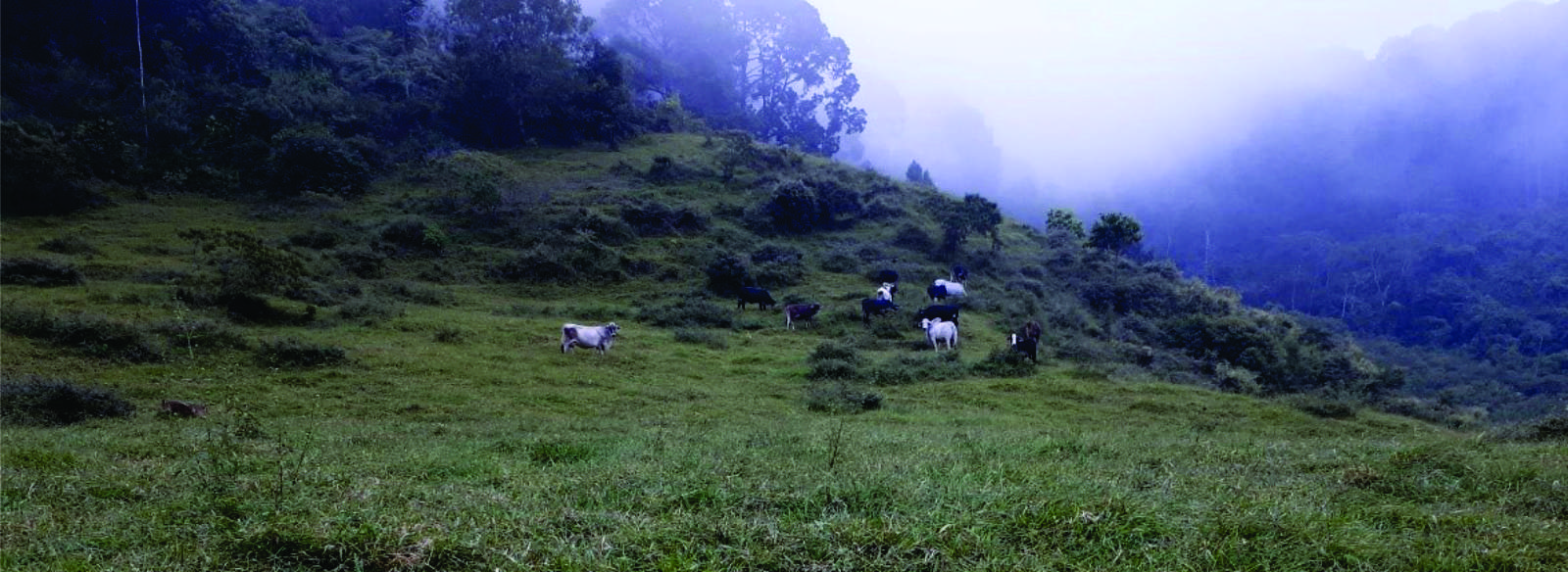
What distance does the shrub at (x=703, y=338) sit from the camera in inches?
861

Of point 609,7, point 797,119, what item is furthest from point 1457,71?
point 609,7

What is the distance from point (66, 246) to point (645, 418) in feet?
82.1

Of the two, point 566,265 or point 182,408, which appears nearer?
point 182,408

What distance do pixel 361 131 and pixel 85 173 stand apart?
1444cm

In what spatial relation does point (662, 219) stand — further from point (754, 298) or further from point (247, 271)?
point (247, 271)

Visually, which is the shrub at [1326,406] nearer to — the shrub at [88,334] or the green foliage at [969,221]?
the green foliage at [969,221]

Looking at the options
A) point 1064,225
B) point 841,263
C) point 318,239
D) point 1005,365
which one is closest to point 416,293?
point 318,239

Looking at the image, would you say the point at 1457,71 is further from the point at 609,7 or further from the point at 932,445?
the point at 932,445

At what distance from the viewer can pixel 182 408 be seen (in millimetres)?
11438

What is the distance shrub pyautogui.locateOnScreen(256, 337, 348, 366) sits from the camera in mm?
15781

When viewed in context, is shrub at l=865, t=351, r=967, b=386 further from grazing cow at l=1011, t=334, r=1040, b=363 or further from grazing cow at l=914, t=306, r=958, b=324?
grazing cow at l=914, t=306, r=958, b=324

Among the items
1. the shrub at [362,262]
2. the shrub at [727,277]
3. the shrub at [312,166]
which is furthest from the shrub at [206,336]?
the shrub at [312,166]

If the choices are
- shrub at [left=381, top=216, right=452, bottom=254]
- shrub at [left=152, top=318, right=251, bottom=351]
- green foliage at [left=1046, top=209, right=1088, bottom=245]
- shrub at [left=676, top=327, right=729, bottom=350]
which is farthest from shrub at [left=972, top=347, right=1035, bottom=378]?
green foliage at [left=1046, top=209, right=1088, bottom=245]

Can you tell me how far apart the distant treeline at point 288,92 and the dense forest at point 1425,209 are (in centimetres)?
5122
